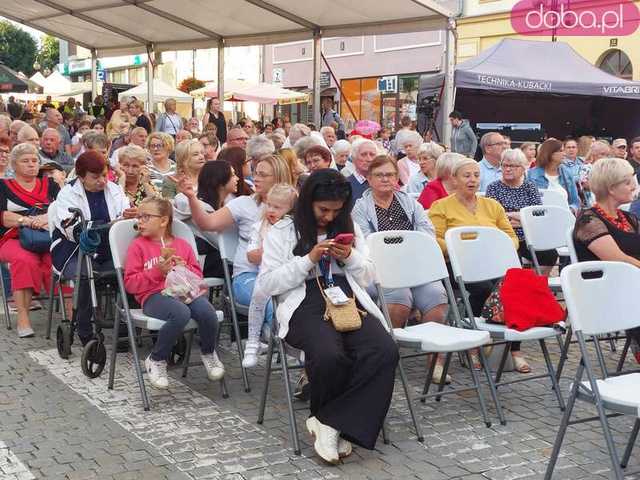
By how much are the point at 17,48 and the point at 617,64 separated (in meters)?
63.6

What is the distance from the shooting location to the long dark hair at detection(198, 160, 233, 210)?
6477 mm

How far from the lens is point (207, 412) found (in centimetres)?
517

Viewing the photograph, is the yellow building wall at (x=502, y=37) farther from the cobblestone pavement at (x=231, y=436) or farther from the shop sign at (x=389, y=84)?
the cobblestone pavement at (x=231, y=436)

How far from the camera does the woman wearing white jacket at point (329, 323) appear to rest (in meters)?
4.36

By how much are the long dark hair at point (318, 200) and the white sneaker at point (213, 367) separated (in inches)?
41.6

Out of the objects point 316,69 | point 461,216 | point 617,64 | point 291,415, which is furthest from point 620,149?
point 617,64

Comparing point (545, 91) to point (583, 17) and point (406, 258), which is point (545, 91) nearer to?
point (406, 258)

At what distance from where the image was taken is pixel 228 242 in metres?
6.02

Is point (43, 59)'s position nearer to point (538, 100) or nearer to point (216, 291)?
point (538, 100)

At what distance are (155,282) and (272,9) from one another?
30.4ft

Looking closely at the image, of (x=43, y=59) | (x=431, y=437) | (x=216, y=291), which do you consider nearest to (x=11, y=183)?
(x=216, y=291)

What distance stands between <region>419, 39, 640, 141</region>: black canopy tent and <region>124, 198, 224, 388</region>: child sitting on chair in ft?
30.2

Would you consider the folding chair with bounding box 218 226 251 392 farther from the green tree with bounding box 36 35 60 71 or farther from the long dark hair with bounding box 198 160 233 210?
the green tree with bounding box 36 35 60 71

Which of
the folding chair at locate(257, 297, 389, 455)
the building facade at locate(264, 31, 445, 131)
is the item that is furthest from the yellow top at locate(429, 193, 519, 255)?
the building facade at locate(264, 31, 445, 131)
